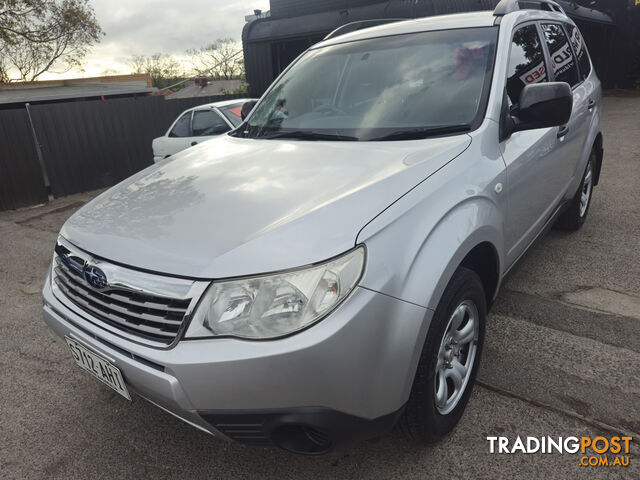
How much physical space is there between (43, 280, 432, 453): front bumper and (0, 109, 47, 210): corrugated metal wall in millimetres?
7887

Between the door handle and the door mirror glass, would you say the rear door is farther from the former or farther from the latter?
the door mirror glass

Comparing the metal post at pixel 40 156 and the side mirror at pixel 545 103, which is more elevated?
the side mirror at pixel 545 103

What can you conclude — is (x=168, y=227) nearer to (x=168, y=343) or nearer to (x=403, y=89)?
(x=168, y=343)

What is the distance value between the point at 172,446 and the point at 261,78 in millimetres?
14587

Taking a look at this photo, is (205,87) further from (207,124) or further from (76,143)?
(207,124)

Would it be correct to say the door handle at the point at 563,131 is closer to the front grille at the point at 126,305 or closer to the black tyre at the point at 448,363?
the black tyre at the point at 448,363

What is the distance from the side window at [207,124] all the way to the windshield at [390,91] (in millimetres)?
5231

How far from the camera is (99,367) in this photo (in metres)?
1.80

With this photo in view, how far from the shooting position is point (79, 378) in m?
2.72

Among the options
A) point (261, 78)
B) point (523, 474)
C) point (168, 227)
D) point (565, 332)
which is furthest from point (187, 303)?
point (261, 78)

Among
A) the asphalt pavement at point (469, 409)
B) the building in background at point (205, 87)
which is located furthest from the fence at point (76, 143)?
the building in background at point (205, 87)

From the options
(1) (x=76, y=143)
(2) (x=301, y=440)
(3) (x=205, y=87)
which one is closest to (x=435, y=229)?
(2) (x=301, y=440)

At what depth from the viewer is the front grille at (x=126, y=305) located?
5.09 ft

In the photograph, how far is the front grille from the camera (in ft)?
5.09
